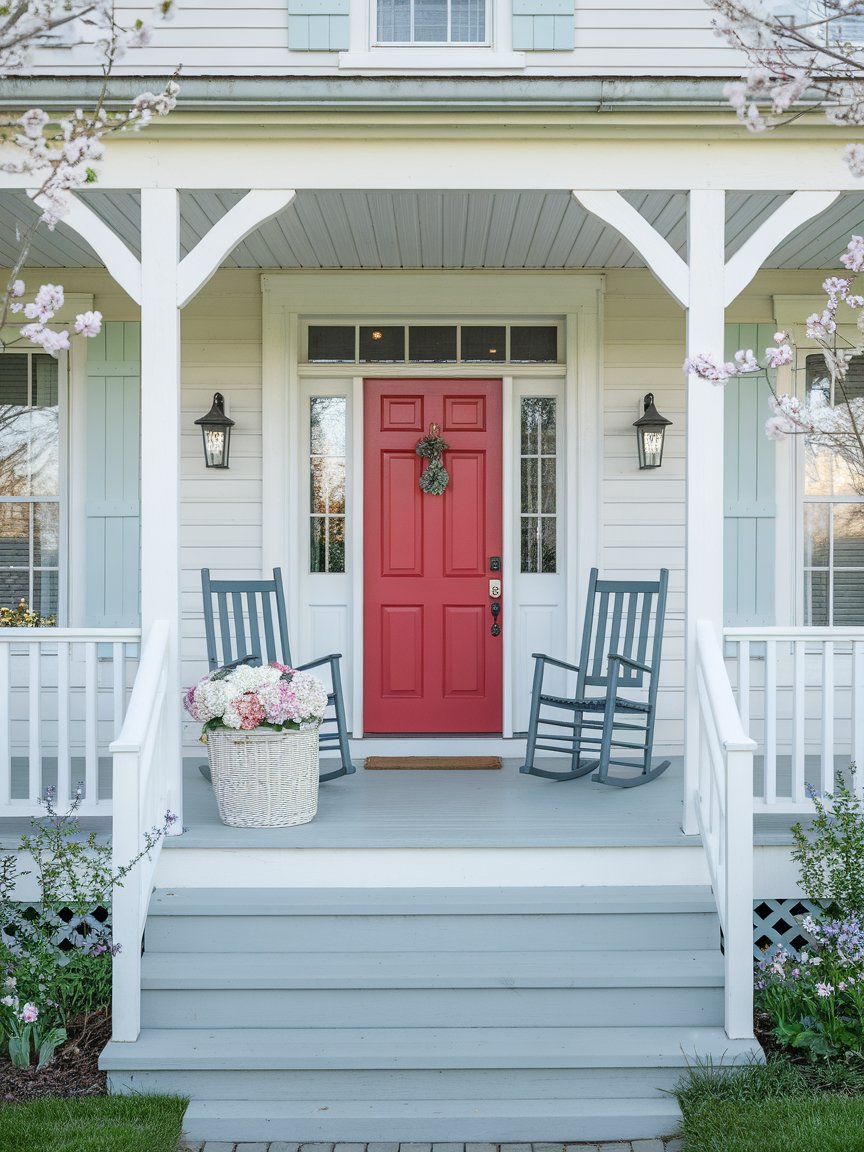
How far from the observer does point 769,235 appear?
3713mm

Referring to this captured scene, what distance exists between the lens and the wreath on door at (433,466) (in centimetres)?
528

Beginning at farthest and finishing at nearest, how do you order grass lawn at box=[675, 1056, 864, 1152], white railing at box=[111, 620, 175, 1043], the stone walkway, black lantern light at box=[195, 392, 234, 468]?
black lantern light at box=[195, 392, 234, 468] < white railing at box=[111, 620, 175, 1043] < the stone walkway < grass lawn at box=[675, 1056, 864, 1152]

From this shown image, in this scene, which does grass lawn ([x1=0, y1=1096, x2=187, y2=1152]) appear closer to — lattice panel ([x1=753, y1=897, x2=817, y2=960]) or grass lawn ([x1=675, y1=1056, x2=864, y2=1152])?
grass lawn ([x1=675, y1=1056, x2=864, y2=1152])

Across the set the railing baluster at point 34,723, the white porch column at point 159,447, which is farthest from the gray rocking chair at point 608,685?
the railing baluster at point 34,723

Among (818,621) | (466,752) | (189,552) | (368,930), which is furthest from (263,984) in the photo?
(818,621)

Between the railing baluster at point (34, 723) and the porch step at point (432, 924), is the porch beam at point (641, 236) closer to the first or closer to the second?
the porch step at point (432, 924)

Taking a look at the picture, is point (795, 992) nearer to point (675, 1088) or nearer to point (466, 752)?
point (675, 1088)

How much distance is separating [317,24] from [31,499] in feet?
8.14

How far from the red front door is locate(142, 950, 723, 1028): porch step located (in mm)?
2160

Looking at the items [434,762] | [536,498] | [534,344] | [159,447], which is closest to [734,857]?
[434,762]

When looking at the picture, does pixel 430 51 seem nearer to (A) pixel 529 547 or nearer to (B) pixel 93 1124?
(A) pixel 529 547

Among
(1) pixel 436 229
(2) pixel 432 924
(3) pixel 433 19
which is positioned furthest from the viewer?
(1) pixel 436 229

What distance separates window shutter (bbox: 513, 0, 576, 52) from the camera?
14.1 feet

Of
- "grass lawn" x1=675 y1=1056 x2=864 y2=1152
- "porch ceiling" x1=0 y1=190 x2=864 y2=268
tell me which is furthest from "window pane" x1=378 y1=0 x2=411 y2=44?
"grass lawn" x1=675 y1=1056 x2=864 y2=1152
